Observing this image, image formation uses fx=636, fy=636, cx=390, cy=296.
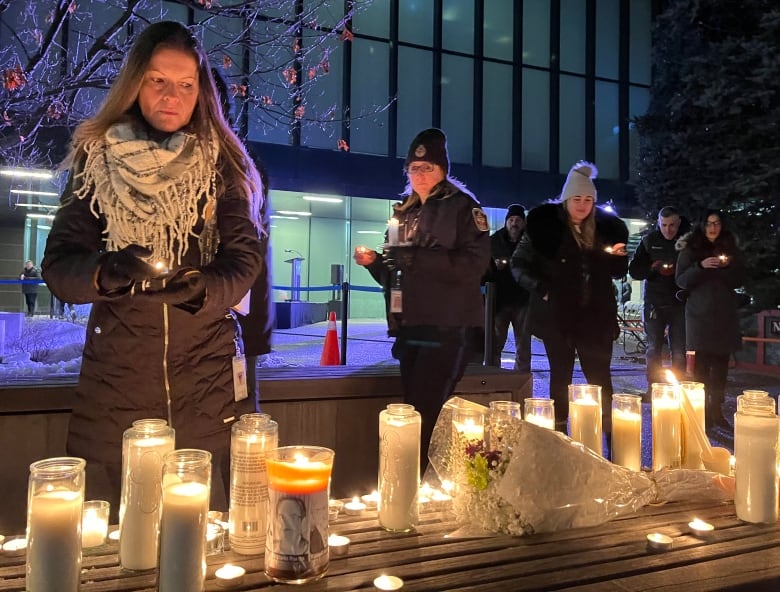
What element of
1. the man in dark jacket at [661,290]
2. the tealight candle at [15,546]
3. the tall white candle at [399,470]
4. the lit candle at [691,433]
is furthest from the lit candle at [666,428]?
the man in dark jacket at [661,290]

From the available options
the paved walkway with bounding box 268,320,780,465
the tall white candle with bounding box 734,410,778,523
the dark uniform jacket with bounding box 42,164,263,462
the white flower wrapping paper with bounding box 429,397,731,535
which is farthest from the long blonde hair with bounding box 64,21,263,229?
the paved walkway with bounding box 268,320,780,465

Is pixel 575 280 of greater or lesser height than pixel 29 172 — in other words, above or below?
below

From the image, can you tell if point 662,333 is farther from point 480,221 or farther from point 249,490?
point 249,490

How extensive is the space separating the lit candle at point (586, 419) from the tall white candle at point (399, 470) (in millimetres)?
610

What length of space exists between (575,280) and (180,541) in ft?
11.1

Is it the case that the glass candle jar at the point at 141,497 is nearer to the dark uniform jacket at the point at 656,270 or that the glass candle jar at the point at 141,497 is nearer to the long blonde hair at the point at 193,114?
the long blonde hair at the point at 193,114

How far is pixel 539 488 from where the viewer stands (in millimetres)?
1442

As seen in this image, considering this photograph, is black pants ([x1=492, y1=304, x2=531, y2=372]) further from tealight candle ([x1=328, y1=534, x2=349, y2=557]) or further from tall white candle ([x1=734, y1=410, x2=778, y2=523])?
tealight candle ([x1=328, y1=534, x2=349, y2=557])

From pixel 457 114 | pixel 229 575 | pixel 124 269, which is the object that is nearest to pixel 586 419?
pixel 229 575

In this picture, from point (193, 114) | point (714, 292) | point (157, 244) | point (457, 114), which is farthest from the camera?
point (457, 114)

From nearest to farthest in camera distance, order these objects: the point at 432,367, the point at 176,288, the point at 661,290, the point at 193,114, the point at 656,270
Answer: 1. the point at 176,288
2. the point at 193,114
3. the point at 432,367
4. the point at 656,270
5. the point at 661,290

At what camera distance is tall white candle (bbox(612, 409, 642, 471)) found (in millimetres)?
1886

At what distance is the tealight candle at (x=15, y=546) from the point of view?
1.31 metres

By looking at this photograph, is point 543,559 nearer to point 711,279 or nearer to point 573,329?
point 573,329
